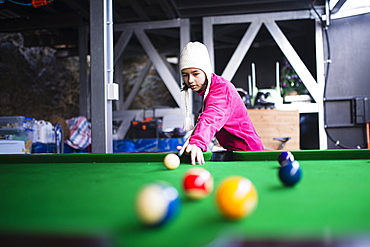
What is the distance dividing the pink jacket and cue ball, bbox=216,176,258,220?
110 cm

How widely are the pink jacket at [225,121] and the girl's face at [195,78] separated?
0.10m

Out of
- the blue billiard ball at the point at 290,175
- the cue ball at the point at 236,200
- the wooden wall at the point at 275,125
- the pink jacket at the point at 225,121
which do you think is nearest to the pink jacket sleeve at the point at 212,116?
the pink jacket at the point at 225,121

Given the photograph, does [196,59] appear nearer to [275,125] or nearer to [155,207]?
[155,207]

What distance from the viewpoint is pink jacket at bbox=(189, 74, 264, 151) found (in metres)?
1.90

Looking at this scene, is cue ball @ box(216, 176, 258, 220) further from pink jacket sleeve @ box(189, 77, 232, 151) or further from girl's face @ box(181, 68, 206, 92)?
girl's face @ box(181, 68, 206, 92)

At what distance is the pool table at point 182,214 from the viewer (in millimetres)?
545

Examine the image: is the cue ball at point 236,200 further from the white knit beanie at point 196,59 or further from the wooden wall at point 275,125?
the wooden wall at point 275,125

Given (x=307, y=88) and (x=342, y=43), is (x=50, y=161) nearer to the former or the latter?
(x=307, y=88)

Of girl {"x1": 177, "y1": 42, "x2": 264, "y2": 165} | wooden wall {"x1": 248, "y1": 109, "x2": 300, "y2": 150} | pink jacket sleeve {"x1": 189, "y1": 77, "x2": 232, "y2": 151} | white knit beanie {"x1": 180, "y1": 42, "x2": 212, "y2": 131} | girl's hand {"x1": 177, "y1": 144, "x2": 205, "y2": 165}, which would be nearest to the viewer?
girl's hand {"x1": 177, "y1": 144, "x2": 205, "y2": 165}

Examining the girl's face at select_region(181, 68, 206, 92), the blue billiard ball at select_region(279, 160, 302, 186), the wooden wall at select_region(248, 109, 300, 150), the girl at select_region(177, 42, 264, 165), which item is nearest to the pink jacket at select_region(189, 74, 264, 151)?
the girl at select_region(177, 42, 264, 165)

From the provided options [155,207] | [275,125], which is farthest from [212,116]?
[275,125]

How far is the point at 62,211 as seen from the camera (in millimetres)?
759

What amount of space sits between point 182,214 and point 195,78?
5.73ft

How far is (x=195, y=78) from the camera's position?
7.66ft
